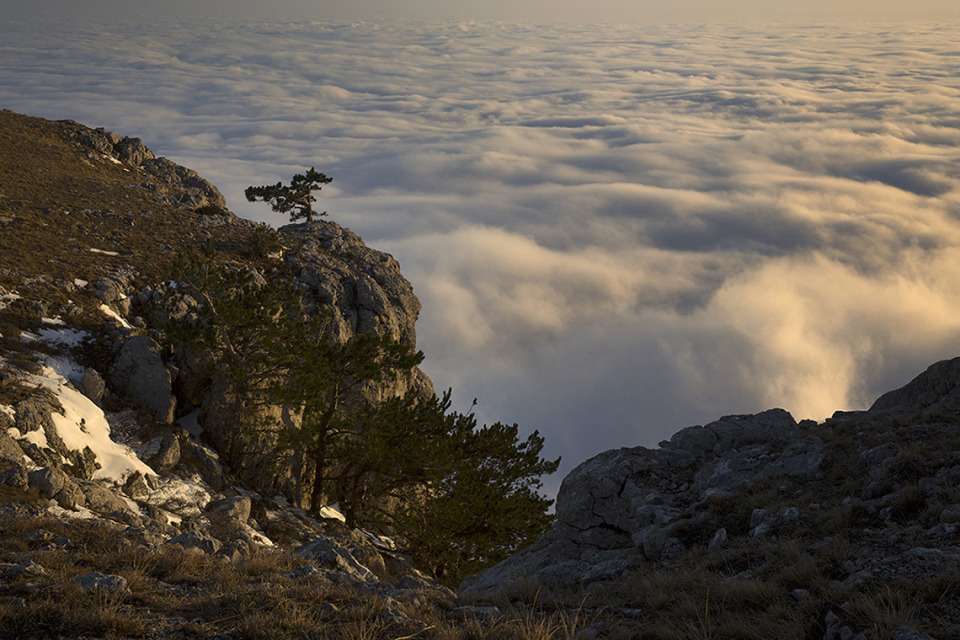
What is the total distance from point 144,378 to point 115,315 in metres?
5.12

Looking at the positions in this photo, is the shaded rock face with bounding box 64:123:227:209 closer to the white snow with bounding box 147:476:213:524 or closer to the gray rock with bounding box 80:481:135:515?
the white snow with bounding box 147:476:213:524

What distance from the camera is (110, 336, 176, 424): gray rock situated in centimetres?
2088

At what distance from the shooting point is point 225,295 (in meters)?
22.6

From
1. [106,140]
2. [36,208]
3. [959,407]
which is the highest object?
[106,140]

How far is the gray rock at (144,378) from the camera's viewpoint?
20875 mm

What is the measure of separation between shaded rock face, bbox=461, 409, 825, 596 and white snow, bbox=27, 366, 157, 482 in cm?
1095

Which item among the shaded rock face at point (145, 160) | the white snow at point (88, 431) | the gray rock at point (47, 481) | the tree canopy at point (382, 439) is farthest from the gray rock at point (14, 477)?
the shaded rock face at point (145, 160)

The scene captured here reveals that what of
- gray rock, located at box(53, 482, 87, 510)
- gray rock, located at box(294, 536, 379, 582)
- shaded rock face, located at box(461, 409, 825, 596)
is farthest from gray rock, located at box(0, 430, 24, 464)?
shaded rock face, located at box(461, 409, 825, 596)

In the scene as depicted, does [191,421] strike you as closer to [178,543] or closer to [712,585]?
[178,543]

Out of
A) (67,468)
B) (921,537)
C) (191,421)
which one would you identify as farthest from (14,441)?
(921,537)

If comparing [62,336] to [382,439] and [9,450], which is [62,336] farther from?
[382,439]

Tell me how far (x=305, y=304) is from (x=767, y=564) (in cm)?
3155

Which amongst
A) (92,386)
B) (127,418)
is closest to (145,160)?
(92,386)

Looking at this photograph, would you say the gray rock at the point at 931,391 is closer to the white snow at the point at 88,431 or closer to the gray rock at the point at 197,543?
the gray rock at the point at 197,543
